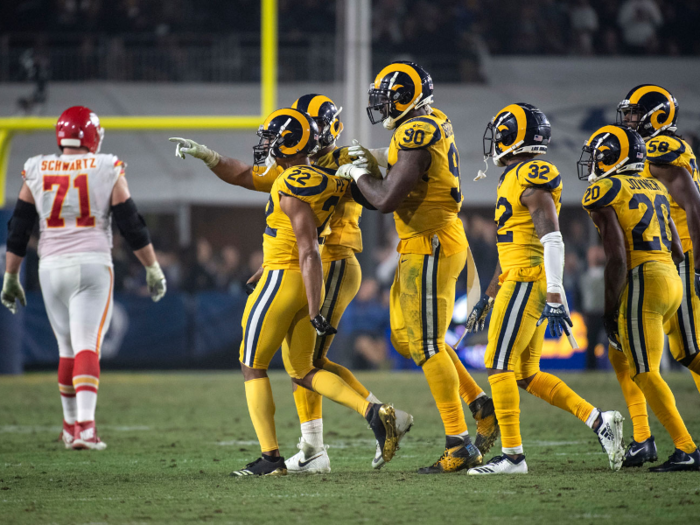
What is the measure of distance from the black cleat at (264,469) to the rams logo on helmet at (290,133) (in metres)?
1.61

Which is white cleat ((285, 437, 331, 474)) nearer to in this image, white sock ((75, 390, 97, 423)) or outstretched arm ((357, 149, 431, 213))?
outstretched arm ((357, 149, 431, 213))

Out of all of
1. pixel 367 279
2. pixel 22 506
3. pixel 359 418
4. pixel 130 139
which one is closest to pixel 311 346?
pixel 22 506

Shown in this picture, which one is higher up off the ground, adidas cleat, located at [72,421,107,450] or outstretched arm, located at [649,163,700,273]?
outstretched arm, located at [649,163,700,273]

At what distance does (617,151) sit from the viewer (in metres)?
4.77

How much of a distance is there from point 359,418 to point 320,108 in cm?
314

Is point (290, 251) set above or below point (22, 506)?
above

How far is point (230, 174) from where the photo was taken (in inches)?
207

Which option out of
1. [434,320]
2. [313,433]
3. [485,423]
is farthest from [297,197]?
[485,423]

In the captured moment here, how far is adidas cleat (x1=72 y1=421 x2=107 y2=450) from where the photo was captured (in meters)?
5.67

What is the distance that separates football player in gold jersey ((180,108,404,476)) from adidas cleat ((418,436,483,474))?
33 centimetres

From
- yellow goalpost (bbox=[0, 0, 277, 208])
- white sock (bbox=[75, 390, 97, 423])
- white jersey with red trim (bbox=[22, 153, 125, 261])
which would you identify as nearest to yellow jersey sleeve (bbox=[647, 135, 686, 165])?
white jersey with red trim (bbox=[22, 153, 125, 261])

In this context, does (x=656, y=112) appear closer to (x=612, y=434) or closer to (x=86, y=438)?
(x=612, y=434)

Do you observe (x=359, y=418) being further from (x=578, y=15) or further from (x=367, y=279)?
(x=578, y=15)

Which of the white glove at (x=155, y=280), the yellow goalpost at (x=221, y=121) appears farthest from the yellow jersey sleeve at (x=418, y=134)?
the yellow goalpost at (x=221, y=121)
